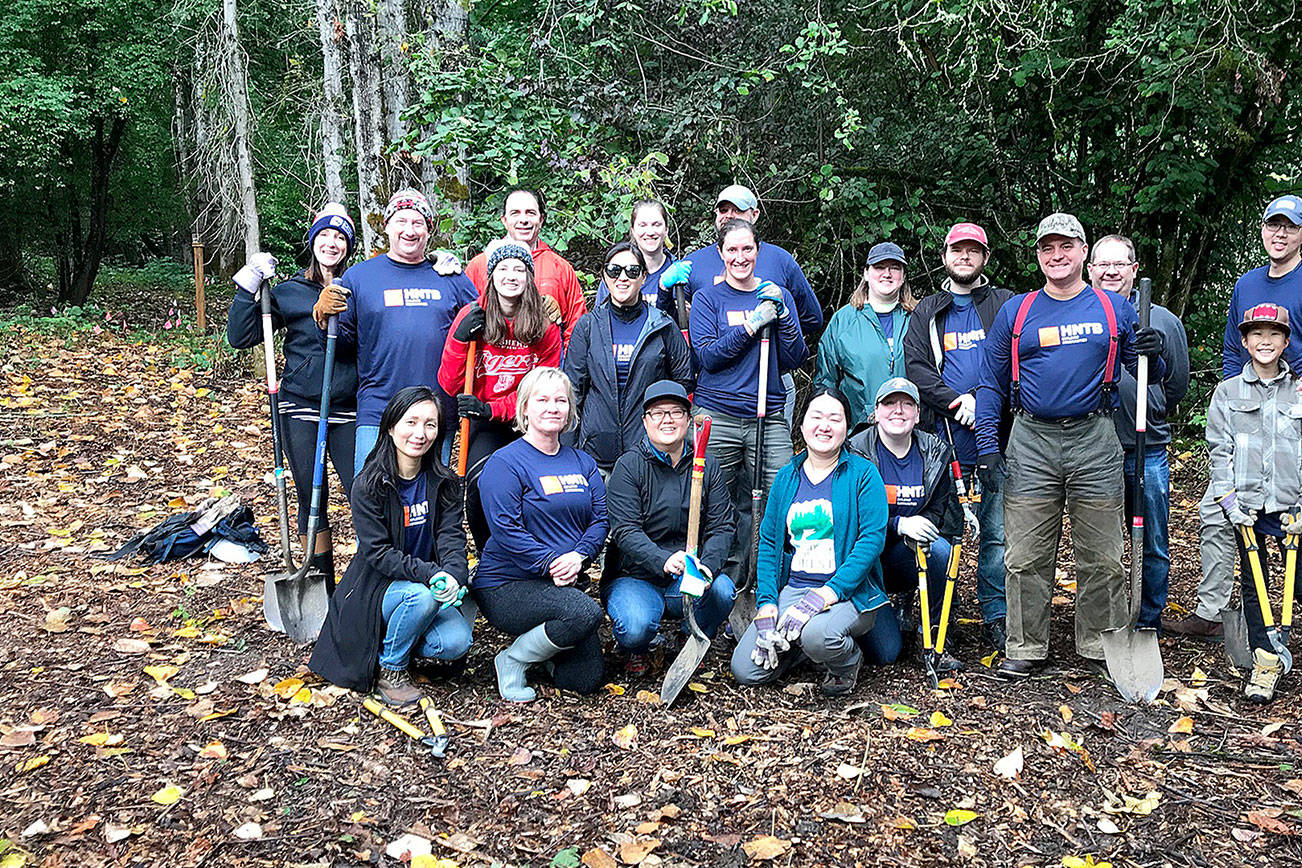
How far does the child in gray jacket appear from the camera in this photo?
4.93 meters

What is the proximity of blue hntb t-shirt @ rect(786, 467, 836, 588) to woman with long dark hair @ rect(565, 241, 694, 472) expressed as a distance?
3.06 ft

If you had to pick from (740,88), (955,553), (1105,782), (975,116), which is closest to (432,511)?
(955,553)

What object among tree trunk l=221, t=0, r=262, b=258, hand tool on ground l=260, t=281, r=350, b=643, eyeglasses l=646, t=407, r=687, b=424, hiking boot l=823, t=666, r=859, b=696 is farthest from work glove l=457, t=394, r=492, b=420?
tree trunk l=221, t=0, r=262, b=258

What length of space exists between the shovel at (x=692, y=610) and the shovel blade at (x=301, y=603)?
1843mm

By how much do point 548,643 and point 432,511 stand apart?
81 centimetres

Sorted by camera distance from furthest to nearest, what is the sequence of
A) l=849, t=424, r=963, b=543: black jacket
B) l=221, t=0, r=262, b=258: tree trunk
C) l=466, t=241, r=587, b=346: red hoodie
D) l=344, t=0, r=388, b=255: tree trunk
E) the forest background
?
1. l=221, t=0, r=262, b=258: tree trunk
2. l=344, t=0, r=388, b=255: tree trunk
3. the forest background
4. l=466, t=241, r=587, b=346: red hoodie
5. l=849, t=424, r=963, b=543: black jacket

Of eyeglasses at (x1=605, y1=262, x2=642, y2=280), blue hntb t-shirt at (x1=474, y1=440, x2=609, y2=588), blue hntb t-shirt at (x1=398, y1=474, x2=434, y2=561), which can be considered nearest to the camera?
blue hntb t-shirt at (x1=398, y1=474, x2=434, y2=561)

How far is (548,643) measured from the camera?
4727 mm

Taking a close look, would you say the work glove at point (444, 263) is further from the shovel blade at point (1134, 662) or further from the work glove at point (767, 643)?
the shovel blade at point (1134, 662)

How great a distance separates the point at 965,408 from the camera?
531 centimetres

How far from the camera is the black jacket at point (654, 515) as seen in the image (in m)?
5.07

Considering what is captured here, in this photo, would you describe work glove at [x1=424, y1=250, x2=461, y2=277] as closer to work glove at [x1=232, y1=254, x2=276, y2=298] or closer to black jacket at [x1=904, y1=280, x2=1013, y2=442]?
work glove at [x1=232, y1=254, x2=276, y2=298]

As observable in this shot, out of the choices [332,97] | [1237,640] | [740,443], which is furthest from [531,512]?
[332,97]

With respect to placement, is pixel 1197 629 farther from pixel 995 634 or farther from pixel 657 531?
pixel 657 531
